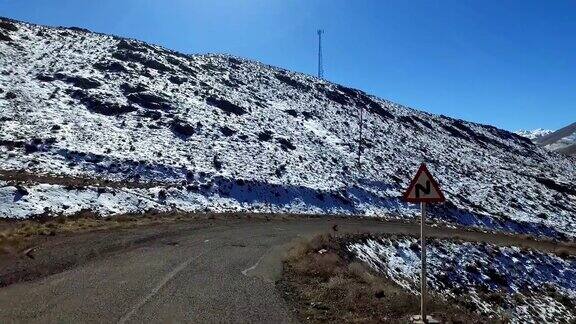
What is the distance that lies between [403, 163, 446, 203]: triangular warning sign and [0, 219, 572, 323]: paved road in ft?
10.2

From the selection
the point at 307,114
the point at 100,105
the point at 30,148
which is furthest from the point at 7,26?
the point at 307,114

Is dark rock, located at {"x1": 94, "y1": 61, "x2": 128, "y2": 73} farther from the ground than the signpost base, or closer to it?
farther from the ground

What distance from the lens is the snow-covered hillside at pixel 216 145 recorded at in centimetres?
3003

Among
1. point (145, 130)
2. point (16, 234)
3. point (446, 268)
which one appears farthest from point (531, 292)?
point (145, 130)

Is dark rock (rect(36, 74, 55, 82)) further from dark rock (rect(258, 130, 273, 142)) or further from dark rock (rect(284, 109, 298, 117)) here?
dark rock (rect(284, 109, 298, 117))

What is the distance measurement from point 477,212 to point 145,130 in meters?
28.6

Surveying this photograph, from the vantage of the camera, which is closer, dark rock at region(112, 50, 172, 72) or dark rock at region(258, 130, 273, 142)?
dark rock at region(258, 130, 273, 142)

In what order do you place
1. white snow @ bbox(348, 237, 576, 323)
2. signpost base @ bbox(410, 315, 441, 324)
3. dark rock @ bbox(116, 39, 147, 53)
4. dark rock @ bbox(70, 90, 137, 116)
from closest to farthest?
signpost base @ bbox(410, 315, 441, 324)
white snow @ bbox(348, 237, 576, 323)
dark rock @ bbox(70, 90, 137, 116)
dark rock @ bbox(116, 39, 147, 53)

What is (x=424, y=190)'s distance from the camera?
8.55 m

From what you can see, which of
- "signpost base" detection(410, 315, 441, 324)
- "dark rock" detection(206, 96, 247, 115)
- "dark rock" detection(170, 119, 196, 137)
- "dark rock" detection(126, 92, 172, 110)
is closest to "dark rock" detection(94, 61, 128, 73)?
"dark rock" detection(126, 92, 172, 110)

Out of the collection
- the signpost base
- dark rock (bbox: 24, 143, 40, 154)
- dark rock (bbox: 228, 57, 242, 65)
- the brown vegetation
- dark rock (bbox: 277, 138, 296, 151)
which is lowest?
the signpost base

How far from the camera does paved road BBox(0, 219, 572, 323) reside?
8.13 metres

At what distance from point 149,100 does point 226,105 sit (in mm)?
8760

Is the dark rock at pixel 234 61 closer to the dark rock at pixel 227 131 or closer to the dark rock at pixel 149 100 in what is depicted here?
the dark rock at pixel 149 100
